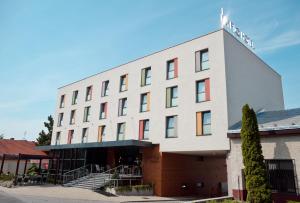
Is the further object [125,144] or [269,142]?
[125,144]

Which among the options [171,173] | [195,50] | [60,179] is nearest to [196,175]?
[171,173]

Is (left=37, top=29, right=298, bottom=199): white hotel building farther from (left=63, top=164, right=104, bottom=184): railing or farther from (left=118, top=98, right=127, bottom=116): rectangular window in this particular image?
(left=63, top=164, right=104, bottom=184): railing

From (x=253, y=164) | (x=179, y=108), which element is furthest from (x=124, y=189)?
(x=253, y=164)

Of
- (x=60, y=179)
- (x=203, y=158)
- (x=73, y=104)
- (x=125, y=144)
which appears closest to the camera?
(x=125, y=144)

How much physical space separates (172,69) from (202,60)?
325cm

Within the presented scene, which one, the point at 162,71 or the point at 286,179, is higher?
the point at 162,71

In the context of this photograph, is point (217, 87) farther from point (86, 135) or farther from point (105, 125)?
point (86, 135)

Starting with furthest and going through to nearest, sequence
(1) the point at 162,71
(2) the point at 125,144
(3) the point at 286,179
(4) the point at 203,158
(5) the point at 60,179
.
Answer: (5) the point at 60,179, (4) the point at 203,158, (1) the point at 162,71, (2) the point at 125,144, (3) the point at 286,179

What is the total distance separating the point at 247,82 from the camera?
990 inches

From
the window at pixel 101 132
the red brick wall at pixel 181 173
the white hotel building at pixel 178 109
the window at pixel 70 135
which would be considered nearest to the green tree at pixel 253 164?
the white hotel building at pixel 178 109

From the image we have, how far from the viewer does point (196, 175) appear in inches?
1108

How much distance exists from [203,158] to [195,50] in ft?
37.8

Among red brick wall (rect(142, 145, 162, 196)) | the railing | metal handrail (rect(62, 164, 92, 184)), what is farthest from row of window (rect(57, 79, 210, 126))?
metal handrail (rect(62, 164, 92, 184))

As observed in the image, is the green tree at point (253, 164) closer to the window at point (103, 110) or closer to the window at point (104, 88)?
the window at point (103, 110)
